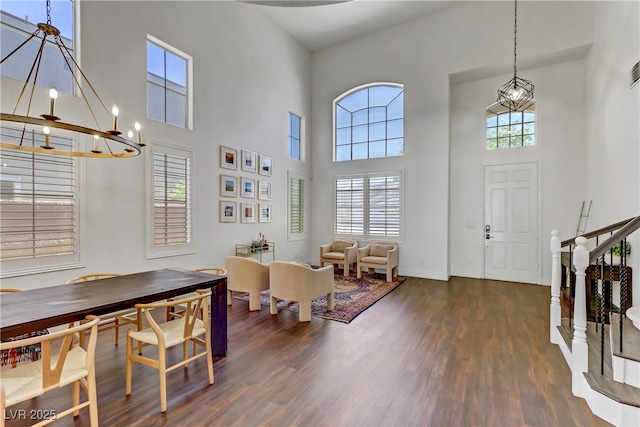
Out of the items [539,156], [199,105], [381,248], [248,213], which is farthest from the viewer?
[381,248]

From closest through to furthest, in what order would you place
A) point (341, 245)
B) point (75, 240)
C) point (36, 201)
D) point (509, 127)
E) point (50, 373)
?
point (50, 373) < point (36, 201) < point (75, 240) < point (509, 127) < point (341, 245)

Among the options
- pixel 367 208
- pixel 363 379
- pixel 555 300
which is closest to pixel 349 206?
pixel 367 208

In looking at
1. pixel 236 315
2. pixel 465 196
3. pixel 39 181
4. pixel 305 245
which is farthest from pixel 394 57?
pixel 39 181

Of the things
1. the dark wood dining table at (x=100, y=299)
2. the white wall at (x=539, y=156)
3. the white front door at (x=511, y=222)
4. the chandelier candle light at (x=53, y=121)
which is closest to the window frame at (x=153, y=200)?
the chandelier candle light at (x=53, y=121)

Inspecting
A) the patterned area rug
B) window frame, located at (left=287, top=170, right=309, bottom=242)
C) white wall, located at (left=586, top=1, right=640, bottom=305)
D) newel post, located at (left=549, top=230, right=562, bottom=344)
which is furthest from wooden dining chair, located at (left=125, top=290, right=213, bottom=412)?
window frame, located at (left=287, top=170, right=309, bottom=242)

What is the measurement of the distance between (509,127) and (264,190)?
525 cm

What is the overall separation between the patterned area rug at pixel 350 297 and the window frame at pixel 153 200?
4.06 ft

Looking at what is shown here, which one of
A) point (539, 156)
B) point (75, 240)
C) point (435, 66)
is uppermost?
point (435, 66)

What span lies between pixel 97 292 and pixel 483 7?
7822mm

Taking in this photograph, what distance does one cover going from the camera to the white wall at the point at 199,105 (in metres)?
3.92

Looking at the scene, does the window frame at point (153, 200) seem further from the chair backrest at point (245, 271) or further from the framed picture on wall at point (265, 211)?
the framed picture on wall at point (265, 211)

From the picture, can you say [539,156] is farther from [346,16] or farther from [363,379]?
[363,379]

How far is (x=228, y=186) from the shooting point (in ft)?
19.2

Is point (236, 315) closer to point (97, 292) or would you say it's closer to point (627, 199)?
point (97, 292)
